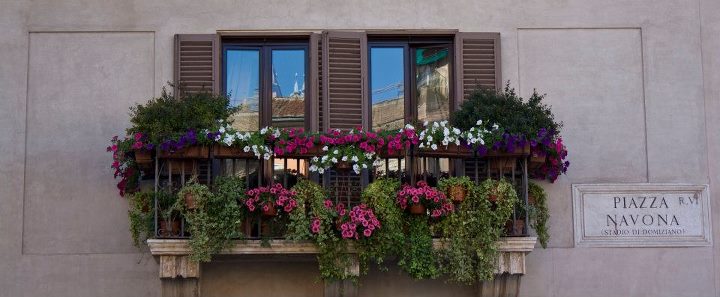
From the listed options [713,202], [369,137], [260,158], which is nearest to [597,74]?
[713,202]

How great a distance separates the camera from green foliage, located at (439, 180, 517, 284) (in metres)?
11.8

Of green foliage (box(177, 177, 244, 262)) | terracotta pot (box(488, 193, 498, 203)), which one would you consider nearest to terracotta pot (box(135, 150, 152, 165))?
green foliage (box(177, 177, 244, 262))

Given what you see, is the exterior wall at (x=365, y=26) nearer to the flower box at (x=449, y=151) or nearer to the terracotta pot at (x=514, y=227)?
the terracotta pot at (x=514, y=227)

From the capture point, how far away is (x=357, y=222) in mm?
11672

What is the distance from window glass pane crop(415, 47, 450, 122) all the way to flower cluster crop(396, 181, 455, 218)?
1423mm

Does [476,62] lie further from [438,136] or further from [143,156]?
[143,156]

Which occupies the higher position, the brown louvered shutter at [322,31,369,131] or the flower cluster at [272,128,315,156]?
the brown louvered shutter at [322,31,369,131]

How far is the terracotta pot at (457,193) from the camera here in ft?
38.9

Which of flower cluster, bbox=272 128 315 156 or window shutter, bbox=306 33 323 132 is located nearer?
flower cluster, bbox=272 128 315 156

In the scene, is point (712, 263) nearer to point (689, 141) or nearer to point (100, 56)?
point (689, 141)

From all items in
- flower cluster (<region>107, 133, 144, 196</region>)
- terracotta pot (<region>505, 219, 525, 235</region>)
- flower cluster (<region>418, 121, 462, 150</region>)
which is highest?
flower cluster (<region>418, 121, 462, 150</region>)

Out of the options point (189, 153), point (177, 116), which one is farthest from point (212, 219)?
point (177, 116)

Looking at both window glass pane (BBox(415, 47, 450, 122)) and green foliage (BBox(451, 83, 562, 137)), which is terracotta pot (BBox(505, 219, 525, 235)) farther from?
window glass pane (BBox(415, 47, 450, 122))

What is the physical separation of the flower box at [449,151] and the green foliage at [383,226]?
42 cm
